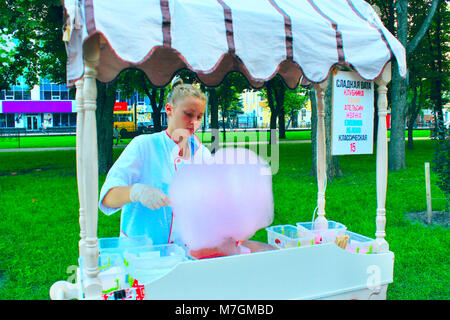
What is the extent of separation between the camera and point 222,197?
2.23 meters

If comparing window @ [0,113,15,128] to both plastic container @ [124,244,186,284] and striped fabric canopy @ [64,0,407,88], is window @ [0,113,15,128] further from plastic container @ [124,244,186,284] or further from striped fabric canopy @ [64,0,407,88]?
plastic container @ [124,244,186,284]

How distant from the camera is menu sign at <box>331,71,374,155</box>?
297 centimetres

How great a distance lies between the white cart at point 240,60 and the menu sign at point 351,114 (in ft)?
0.36

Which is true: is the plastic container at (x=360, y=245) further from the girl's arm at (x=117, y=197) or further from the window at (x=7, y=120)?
the window at (x=7, y=120)

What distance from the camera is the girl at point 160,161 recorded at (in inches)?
112

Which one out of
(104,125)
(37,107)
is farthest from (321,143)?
(37,107)

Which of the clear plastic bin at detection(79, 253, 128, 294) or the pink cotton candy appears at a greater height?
the pink cotton candy

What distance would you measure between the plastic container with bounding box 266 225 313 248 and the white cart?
42cm

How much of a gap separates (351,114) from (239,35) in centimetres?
118

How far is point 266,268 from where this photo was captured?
2.49 meters

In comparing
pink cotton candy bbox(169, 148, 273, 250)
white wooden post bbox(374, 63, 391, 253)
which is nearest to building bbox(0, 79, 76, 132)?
white wooden post bbox(374, 63, 391, 253)
